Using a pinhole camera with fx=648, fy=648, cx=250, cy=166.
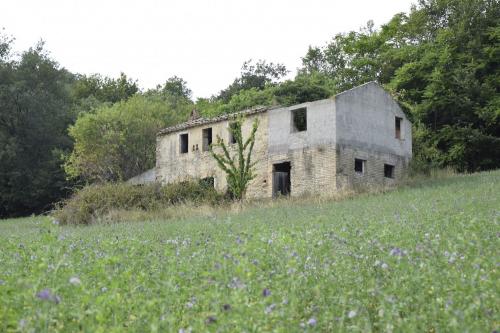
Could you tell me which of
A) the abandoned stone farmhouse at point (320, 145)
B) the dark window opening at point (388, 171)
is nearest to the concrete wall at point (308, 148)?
the abandoned stone farmhouse at point (320, 145)

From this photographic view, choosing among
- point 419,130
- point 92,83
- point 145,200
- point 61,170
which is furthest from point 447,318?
point 92,83

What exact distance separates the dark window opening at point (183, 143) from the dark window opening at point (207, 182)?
3313mm

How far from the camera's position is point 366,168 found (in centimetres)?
3095

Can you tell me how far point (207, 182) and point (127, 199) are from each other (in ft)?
15.6

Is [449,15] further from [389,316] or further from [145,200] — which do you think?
[389,316]

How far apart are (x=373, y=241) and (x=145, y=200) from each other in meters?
22.6

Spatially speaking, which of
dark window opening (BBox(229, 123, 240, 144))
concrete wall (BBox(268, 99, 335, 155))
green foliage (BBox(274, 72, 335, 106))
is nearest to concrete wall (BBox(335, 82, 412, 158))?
concrete wall (BBox(268, 99, 335, 155))

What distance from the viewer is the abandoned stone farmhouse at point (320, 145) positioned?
1172 inches

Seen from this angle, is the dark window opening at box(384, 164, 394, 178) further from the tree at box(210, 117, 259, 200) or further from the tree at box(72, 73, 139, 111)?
the tree at box(72, 73, 139, 111)

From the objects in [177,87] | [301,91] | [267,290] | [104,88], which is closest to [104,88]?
[104,88]

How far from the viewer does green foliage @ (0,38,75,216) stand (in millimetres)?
46812

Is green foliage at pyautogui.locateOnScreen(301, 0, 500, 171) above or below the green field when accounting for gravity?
above

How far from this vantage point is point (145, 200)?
2945 centimetres

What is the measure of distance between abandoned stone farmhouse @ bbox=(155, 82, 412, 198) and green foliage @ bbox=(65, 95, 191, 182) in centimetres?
1102
